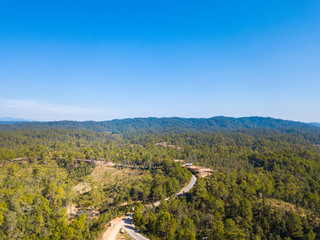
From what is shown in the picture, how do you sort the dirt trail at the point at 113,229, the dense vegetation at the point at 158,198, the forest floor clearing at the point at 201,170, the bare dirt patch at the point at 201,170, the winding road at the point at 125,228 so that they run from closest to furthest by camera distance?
the dirt trail at the point at 113,229 → the winding road at the point at 125,228 → the dense vegetation at the point at 158,198 → the forest floor clearing at the point at 201,170 → the bare dirt patch at the point at 201,170

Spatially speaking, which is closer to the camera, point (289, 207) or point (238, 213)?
point (238, 213)

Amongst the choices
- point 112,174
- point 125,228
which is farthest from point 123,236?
point 112,174

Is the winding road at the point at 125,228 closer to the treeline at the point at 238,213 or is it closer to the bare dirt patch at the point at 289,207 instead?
the treeline at the point at 238,213

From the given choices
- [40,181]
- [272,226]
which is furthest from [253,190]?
[40,181]

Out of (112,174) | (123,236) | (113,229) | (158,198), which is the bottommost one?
(112,174)

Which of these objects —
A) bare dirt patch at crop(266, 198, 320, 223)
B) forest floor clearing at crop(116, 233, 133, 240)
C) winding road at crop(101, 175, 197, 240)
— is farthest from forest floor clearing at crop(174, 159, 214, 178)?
forest floor clearing at crop(116, 233, 133, 240)

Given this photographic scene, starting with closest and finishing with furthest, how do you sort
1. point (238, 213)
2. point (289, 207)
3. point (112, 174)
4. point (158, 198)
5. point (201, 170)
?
point (238, 213) < point (289, 207) < point (158, 198) < point (112, 174) < point (201, 170)

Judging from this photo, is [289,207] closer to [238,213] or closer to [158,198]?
[238,213]

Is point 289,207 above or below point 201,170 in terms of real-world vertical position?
below

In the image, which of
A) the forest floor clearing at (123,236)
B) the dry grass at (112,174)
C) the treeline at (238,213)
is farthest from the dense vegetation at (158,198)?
the forest floor clearing at (123,236)

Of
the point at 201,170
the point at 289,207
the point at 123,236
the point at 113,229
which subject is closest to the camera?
the point at 123,236

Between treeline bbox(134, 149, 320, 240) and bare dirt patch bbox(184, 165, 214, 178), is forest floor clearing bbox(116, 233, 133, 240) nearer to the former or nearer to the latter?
treeline bbox(134, 149, 320, 240)

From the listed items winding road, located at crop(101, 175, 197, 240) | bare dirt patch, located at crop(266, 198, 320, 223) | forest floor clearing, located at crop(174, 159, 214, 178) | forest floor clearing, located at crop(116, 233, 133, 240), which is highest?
forest floor clearing, located at crop(116, 233, 133, 240)
